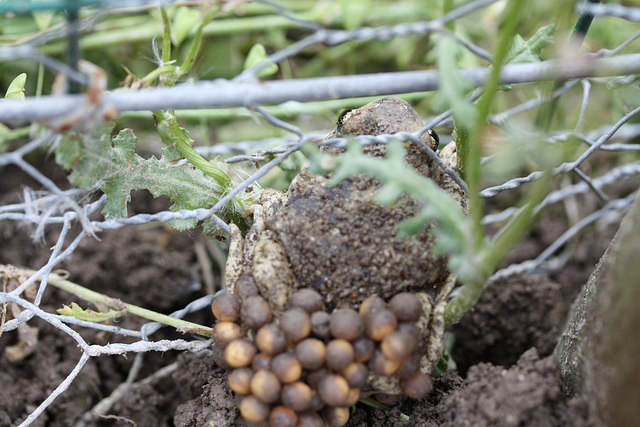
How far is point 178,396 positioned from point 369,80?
3.86 ft

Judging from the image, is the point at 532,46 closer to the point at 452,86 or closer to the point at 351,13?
the point at 452,86

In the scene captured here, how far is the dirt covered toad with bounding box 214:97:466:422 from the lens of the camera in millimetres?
1010

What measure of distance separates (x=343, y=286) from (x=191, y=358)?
1.98 feet

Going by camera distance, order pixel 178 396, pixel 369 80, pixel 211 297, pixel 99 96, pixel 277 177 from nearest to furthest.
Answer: pixel 99 96 < pixel 369 80 < pixel 211 297 < pixel 178 396 < pixel 277 177

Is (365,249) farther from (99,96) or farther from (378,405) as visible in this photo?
(99,96)

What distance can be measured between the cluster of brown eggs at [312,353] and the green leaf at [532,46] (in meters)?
0.74

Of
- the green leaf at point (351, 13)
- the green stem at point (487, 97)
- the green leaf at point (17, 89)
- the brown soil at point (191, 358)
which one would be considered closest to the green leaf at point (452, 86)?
the green stem at point (487, 97)

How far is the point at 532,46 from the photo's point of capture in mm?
1344

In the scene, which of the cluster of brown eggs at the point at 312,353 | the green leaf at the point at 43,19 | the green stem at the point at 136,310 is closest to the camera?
the cluster of brown eggs at the point at 312,353

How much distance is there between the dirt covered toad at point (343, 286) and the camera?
1010 millimetres

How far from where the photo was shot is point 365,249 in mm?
1143

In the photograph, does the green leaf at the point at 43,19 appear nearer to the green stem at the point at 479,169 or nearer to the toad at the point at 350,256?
the toad at the point at 350,256

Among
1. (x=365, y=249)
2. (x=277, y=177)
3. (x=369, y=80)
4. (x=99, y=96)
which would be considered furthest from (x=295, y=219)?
(x=277, y=177)

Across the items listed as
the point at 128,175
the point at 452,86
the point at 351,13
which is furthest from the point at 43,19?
the point at 452,86
